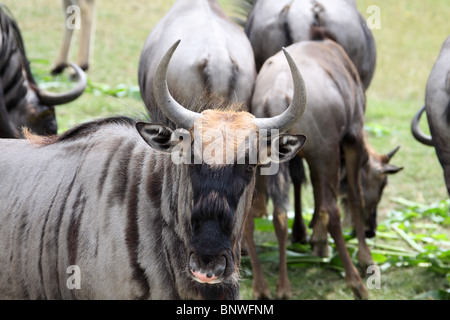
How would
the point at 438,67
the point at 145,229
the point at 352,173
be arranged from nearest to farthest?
1. the point at 145,229
2. the point at 438,67
3. the point at 352,173

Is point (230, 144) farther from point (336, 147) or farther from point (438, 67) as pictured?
point (438, 67)

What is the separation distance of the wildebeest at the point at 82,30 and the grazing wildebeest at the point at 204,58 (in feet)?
16.2

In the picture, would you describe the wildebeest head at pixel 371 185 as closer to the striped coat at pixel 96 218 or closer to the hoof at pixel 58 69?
the striped coat at pixel 96 218

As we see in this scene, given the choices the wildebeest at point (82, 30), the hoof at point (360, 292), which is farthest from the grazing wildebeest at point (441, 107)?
the wildebeest at point (82, 30)

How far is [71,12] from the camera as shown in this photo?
10.8 meters

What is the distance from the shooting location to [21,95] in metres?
6.80

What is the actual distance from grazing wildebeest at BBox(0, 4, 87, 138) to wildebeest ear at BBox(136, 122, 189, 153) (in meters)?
3.23

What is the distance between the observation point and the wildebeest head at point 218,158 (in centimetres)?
328

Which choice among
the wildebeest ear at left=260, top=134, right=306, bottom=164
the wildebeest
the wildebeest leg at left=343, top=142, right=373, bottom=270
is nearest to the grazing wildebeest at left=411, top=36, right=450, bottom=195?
the wildebeest leg at left=343, top=142, right=373, bottom=270

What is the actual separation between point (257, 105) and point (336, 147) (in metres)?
0.72

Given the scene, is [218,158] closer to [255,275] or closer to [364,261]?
[255,275]

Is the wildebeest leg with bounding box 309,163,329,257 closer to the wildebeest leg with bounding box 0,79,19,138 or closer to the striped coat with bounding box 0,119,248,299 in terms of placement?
the striped coat with bounding box 0,119,248,299

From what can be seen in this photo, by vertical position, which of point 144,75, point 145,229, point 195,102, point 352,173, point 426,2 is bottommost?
point 426,2

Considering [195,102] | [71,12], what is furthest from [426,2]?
[195,102]
